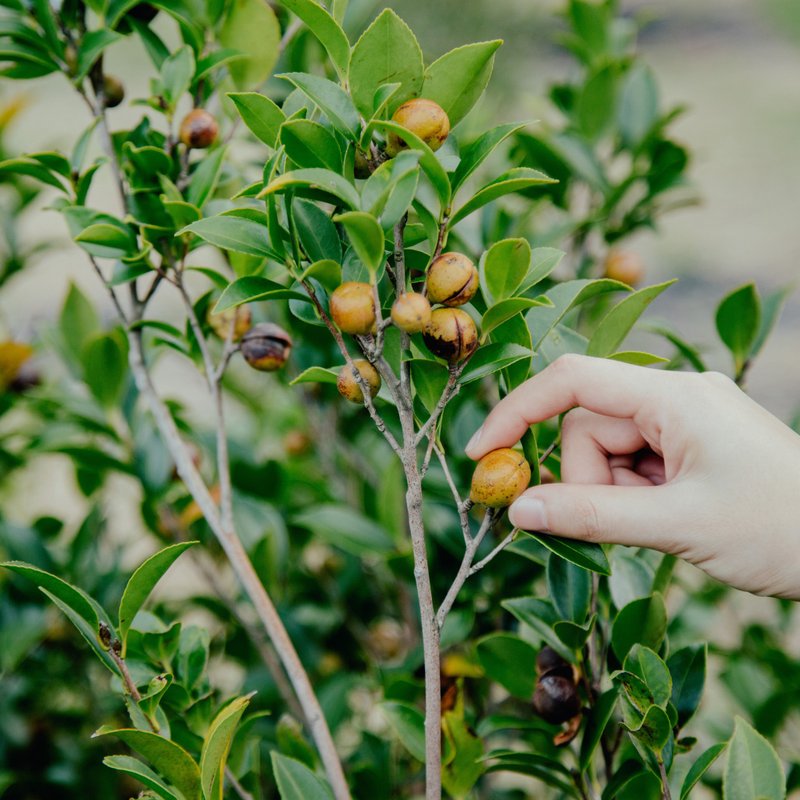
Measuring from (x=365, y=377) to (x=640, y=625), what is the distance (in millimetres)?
323

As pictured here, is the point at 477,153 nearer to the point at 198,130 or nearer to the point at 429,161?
the point at 429,161

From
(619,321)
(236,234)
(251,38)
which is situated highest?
(251,38)

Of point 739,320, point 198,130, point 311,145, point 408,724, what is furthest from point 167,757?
point 739,320

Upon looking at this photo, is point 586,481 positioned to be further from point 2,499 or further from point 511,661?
point 2,499

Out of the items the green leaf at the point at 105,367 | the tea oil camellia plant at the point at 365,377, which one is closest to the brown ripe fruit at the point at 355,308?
the tea oil camellia plant at the point at 365,377

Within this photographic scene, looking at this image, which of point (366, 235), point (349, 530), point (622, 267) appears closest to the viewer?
point (366, 235)

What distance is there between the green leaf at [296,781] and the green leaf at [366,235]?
41cm

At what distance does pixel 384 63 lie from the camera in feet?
1.95

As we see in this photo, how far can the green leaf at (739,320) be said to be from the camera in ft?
2.86

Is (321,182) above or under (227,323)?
above

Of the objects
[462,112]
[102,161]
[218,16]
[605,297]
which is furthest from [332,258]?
[605,297]

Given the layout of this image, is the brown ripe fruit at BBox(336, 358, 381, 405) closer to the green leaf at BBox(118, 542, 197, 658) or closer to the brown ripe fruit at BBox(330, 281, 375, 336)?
the brown ripe fruit at BBox(330, 281, 375, 336)

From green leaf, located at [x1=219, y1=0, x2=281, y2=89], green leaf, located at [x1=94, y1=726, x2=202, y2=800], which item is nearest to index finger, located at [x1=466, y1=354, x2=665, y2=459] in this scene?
green leaf, located at [x1=94, y1=726, x2=202, y2=800]

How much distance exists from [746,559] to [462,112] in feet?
1.38
